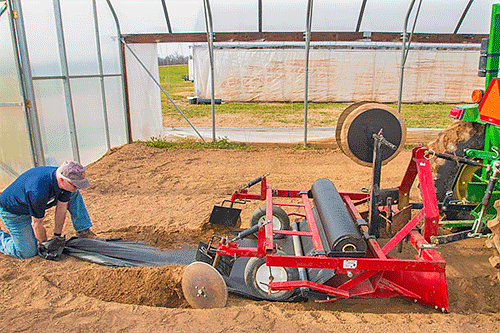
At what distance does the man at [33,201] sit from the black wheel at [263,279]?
1.85 meters

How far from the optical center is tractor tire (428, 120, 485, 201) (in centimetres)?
472

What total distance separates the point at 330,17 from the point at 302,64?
8460 mm

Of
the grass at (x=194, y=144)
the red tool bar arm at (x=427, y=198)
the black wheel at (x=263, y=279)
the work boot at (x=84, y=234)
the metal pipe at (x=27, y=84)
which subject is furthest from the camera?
the grass at (x=194, y=144)

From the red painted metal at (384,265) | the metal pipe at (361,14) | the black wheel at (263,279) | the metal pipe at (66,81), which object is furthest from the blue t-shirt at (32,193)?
the metal pipe at (361,14)

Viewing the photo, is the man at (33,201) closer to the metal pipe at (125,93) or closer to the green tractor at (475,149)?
the green tractor at (475,149)

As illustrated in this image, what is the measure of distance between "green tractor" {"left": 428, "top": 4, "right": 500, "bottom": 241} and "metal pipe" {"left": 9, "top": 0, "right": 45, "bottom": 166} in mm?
6005

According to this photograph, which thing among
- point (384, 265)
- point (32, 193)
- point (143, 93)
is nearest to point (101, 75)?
point (143, 93)

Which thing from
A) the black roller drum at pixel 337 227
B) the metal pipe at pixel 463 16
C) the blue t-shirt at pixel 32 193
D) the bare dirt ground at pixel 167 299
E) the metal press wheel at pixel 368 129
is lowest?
the bare dirt ground at pixel 167 299

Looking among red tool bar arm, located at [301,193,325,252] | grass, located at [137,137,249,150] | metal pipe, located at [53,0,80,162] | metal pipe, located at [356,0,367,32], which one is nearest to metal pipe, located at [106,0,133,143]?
grass, located at [137,137,249,150]

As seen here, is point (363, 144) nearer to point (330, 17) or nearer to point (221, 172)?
point (221, 172)

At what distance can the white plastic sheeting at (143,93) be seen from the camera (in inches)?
415

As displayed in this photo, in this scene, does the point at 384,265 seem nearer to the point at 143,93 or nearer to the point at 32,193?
the point at 32,193

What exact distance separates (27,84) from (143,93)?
14.3 feet

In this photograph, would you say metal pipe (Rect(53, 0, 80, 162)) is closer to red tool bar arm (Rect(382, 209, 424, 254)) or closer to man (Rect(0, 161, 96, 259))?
man (Rect(0, 161, 96, 259))
